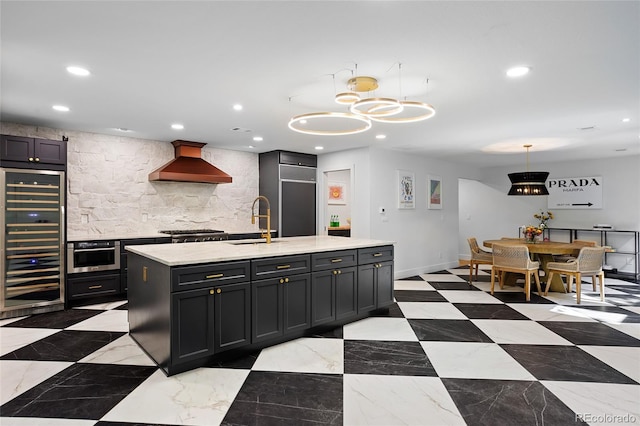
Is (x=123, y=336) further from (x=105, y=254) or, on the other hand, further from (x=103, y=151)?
(x=103, y=151)

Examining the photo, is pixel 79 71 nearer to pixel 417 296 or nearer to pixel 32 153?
pixel 32 153

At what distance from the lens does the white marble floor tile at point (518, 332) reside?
3424 mm

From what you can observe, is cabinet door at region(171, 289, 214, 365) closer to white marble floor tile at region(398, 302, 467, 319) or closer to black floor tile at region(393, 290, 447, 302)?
white marble floor tile at region(398, 302, 467, 319)

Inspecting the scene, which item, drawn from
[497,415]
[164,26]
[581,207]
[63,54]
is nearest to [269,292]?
[497,415]

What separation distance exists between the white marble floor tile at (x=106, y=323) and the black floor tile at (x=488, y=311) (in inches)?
151

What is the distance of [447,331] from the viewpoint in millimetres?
3672

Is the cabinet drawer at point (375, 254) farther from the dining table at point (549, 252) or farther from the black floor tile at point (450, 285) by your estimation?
the dining table at point (549, 252)

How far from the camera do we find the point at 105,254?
15.5 feet

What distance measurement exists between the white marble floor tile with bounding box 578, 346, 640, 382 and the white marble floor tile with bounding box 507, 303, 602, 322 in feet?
2.84

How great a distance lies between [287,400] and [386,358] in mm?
1003

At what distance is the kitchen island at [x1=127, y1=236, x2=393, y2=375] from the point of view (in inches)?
106

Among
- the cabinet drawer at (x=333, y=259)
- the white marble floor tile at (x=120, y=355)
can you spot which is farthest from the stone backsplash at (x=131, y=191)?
the cabinet drawer at (x=333, y=259)

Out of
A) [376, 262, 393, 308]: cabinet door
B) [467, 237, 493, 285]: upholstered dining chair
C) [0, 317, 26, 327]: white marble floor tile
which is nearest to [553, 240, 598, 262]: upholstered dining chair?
[467, 237, 493, 285]: upholstered dining chair

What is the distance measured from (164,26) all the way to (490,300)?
192 inches
